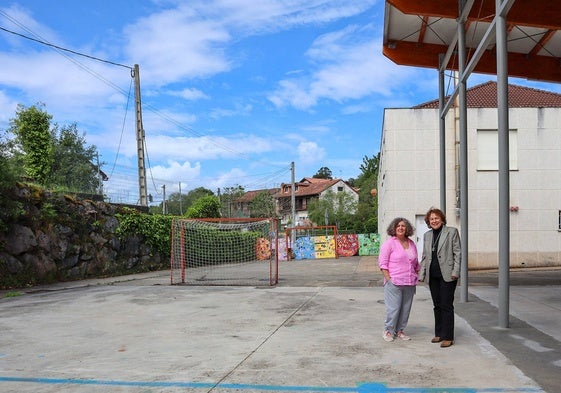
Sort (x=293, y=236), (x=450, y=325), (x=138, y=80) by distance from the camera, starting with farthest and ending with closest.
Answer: (x=293, y=236)
(x=138, y=80)
(x=450, y=325)

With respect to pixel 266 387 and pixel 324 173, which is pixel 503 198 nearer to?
pixel 266 387

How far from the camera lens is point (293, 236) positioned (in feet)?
113

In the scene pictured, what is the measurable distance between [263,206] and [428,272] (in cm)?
6303

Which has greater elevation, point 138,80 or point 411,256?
point 138,80

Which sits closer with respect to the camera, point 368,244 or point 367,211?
point 368,244

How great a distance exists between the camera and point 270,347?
20.8ft

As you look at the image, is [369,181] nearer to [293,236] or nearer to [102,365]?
[293,236]

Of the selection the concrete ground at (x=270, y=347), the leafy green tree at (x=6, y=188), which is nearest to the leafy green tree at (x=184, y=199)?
the leafy green tree at (x=6, y=188)

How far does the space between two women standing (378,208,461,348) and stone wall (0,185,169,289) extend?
11.9 metres

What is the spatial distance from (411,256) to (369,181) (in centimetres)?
6556

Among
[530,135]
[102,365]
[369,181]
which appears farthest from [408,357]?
[369,181]

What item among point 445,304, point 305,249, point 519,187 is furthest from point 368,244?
point 445,304

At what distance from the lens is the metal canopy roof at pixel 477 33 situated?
10.1 metres

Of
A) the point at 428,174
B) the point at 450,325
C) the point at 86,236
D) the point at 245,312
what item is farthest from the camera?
the point at 428,174
